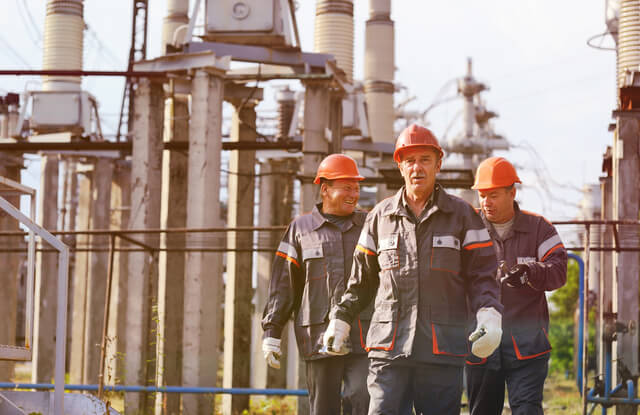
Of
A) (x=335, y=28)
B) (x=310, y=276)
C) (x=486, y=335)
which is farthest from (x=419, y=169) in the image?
(x=335, y=28)

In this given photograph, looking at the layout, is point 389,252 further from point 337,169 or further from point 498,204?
point 337,169

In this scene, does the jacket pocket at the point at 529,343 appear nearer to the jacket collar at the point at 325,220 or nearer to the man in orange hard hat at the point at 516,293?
the man in orange hard hat at the point at 516,293

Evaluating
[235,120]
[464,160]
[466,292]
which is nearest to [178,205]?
[235,120]

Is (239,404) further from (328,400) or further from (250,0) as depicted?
(328,400)

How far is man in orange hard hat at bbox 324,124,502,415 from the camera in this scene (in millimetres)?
5238

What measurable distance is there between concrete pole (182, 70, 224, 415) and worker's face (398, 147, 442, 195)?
859cm

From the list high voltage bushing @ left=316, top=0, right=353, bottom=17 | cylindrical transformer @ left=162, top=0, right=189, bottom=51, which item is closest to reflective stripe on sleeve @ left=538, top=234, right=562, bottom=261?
high voltage bushing @ left=316, top=0, right=353, bottom=17

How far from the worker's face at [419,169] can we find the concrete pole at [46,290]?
15.6 m

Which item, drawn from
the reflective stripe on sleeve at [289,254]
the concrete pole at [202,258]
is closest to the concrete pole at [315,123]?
the concrete pole at [202,258]

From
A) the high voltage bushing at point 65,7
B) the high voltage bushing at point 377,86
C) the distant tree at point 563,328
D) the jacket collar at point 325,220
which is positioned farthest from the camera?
the distant tree at point 563,328

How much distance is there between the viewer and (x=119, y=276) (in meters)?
21.7

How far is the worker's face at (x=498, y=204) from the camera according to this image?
22.2ft

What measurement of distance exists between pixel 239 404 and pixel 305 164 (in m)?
4.34

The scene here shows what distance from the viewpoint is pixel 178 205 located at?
1781cm
